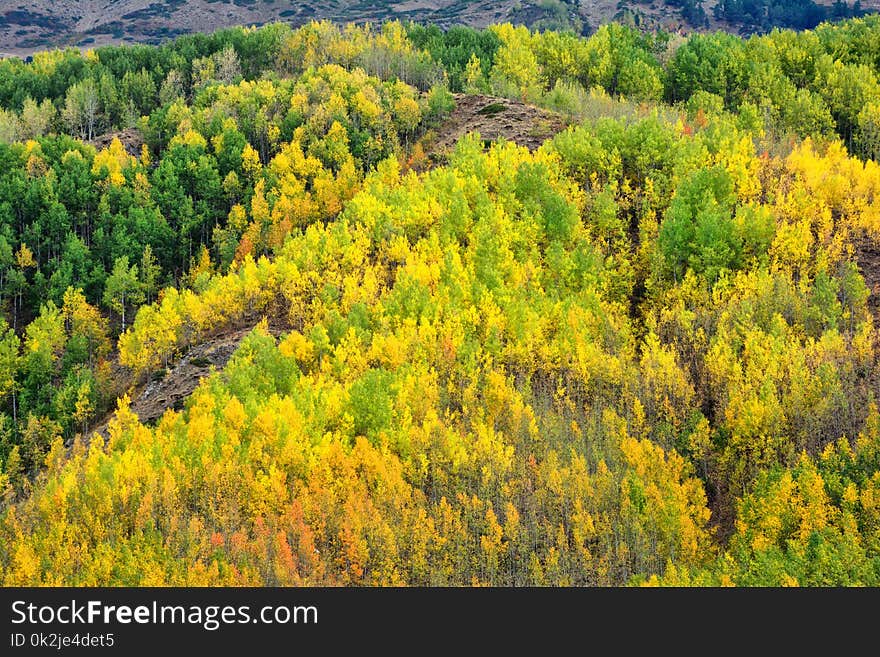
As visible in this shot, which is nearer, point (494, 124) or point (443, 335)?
point (443, 335)

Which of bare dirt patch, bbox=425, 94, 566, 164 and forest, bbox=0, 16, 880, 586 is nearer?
forest, bbox=0, 16, 880, 586

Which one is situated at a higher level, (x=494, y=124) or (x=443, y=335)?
(x=494, y=124)

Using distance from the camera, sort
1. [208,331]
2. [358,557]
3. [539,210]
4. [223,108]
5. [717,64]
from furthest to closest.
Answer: [717,64], [223,108], [539,210], [208,331], [358,557]

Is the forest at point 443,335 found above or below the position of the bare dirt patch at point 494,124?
below

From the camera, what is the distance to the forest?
245 ft

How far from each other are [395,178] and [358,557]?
2275 inches

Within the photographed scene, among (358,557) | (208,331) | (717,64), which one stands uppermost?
→ (717,64)

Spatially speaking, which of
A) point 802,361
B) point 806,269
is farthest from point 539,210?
point 802,361

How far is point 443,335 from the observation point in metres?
96.4

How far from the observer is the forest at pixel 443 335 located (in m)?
74.7

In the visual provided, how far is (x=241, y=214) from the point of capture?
119562 mm

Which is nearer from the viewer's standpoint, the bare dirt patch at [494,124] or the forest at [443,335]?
the forest at [443,335]

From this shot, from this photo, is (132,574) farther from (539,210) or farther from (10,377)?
(539,210)

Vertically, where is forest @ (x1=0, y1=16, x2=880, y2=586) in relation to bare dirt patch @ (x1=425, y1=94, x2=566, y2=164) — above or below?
below
